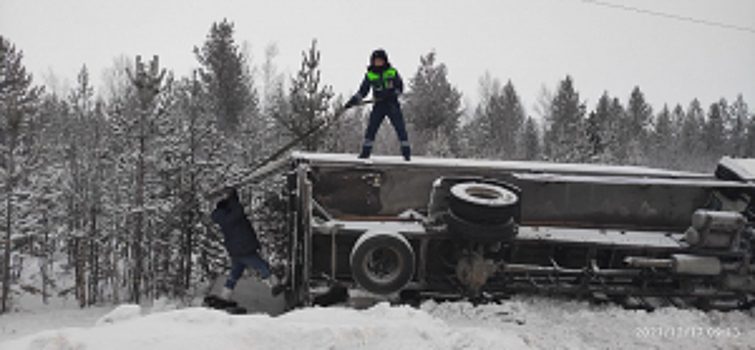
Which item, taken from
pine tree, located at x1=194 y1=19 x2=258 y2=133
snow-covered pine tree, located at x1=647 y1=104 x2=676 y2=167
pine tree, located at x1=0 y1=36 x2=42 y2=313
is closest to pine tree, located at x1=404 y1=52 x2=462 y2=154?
pine tree, located at x1=194 y1=19 x2=258 y2=133

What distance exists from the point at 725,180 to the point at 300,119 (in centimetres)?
1330

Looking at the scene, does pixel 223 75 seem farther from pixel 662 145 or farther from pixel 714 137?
pixel 714 137

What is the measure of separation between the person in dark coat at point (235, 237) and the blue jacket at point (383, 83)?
254cm

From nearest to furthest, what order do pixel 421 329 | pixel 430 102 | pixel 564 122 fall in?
pixel 421 329 < pixel 430 102 < pixel 564 122

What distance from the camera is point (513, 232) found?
6.29m

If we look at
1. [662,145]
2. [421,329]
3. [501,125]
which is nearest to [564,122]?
[501,125]

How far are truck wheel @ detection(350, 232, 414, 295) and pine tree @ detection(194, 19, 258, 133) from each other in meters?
28.5

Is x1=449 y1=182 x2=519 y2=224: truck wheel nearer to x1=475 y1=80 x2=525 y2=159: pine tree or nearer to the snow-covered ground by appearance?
the snow-covered ground

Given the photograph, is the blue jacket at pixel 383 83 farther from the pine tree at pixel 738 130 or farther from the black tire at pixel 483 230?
the pine tree at pixel 738 130

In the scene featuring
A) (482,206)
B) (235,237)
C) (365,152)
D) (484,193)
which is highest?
(365,152)

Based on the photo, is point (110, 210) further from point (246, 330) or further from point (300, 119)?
point (246, 330)

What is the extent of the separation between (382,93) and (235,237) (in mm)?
3139

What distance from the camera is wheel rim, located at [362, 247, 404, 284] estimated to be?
6164mm

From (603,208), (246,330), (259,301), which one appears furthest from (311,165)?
(603,208)
